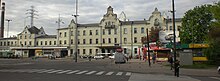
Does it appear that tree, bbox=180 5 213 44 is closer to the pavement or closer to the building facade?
the building facade

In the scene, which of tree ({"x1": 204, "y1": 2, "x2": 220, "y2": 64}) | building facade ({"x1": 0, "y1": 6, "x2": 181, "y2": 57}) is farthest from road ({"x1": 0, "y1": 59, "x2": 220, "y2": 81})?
building facade ({"x1": 0, "y1": 6, "x2": 181, "y2": 57})

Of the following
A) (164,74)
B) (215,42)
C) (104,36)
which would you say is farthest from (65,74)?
(104,36)

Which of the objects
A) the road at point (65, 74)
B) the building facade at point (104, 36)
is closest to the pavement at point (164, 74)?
the road at point (65, 74)

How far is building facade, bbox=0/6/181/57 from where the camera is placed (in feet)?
284

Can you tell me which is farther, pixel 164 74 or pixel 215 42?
pixel 215 42

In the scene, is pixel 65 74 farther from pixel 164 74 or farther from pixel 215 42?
pixel 215 42

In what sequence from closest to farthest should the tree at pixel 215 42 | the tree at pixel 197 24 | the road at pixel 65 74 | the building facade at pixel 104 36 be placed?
the road at pixel 65 74 → the tree at pixel 215 42 → the tree at pixel 197 24 → the building facade at pixel 104 36

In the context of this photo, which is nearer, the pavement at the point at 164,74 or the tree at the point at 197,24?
the pavement at the point at 164,74

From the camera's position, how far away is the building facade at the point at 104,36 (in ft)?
284

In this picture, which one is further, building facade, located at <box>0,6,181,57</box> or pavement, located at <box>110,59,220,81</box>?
building facade, located at <box>0,6,181,57</box>

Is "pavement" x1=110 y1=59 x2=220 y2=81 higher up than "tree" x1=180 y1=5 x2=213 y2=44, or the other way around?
"tree" x1=180 y1=5 x2=213 y2=44

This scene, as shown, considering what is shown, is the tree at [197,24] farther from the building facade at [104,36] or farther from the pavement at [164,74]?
the pavement at [164,74]

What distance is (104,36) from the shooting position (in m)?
91.5

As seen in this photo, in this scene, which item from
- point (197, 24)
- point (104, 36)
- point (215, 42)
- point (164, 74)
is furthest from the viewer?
point (104, 36)
